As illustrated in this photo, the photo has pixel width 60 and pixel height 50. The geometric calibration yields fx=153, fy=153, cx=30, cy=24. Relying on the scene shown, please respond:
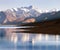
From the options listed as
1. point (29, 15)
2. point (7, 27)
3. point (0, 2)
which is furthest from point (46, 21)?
point (0, 2)

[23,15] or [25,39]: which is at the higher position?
[23,15]

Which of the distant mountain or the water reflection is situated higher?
the distant mountain

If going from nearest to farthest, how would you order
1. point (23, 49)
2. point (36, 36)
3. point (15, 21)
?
point (23, 49) < point (15, 21) < point (36, 36)

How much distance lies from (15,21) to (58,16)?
2.80 ft

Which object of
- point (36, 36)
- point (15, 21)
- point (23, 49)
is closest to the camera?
point (23, 49)

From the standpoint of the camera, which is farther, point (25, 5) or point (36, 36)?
point (36, 36)

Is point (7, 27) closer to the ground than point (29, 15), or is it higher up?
closer to the ground

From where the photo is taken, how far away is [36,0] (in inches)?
121

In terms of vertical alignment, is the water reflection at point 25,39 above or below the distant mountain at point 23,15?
below

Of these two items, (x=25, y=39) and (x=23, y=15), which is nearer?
(x=23, y=15)

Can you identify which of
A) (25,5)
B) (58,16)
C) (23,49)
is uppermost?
(25,5)

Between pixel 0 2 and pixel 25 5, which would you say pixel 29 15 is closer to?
pixel 25 5

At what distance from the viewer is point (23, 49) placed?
2.55 metres

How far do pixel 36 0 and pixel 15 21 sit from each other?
1.97ft
